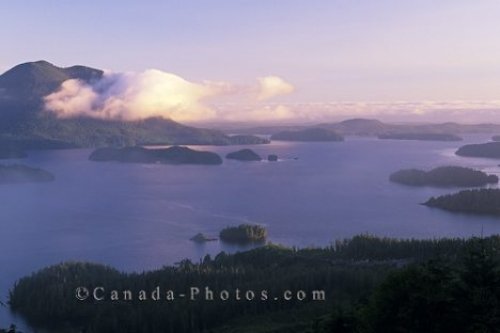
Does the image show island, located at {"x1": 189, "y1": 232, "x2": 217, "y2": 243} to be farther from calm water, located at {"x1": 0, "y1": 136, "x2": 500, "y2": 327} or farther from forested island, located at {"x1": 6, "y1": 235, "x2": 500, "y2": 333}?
forested island, located at {"x1": 6, "y1": 235, "x2": 500, "y2": 333}

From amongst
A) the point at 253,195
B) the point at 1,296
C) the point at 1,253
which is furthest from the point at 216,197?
the point at 1,296

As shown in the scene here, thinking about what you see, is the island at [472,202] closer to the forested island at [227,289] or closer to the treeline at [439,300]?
the forested island at [227,289]

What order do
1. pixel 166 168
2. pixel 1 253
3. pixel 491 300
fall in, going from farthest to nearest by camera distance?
pixel 166 168 < pixel 1 253 < pixel 491 300

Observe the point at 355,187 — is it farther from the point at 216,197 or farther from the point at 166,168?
the point at 166,168

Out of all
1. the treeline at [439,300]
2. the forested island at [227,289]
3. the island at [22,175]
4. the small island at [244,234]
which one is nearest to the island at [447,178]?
the small island at [244,234]

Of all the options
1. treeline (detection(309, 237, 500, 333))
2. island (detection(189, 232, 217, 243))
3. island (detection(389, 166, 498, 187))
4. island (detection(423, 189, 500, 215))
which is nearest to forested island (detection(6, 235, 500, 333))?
treeline (detection(309, 237, 500, 333))
